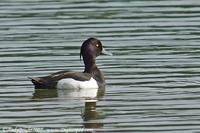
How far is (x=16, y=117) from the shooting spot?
51.3ft

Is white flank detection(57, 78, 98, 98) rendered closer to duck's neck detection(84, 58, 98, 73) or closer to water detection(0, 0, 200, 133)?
water detection(0, 0, 200, 133)

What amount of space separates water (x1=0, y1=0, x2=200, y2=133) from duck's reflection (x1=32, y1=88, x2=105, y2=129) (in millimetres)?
22

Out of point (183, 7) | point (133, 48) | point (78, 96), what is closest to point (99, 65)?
point (133, 48)

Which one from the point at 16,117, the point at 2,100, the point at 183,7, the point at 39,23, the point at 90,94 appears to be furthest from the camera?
the point at 183,7

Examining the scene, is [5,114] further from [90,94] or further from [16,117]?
[90,94]

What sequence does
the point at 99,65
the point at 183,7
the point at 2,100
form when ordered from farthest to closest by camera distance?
the point at 183,7, the point at 99,65, the point at 2,100

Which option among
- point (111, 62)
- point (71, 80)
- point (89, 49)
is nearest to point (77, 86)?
point (71, 80)

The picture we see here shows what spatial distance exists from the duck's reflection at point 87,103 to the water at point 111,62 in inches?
0.9

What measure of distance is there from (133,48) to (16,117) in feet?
25.1

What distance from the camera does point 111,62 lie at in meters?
21.8

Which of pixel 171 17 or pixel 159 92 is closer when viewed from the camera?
pixel 159 92

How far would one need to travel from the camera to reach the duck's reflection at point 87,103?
1526 cm

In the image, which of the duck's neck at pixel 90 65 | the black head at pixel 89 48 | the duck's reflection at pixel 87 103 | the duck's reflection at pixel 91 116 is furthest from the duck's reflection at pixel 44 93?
the black head at pixel 89 48

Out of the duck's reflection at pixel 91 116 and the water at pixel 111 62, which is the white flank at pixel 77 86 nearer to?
the water at pixel 111 62
